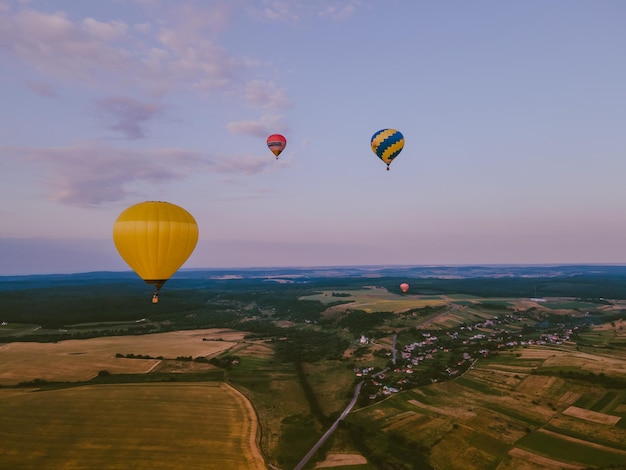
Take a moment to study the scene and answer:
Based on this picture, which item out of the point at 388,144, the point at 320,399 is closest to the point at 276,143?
the point at 388,144

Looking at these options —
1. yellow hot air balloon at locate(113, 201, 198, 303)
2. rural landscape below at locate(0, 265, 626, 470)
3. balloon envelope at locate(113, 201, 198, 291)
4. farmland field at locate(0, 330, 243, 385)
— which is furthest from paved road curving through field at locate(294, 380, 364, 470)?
farmland field at locate(0, 330, 243, 385)

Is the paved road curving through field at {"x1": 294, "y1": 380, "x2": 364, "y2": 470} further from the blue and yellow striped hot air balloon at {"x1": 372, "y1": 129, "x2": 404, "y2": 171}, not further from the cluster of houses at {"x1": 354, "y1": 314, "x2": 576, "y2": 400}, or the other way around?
the blue and yellow striped hot air balloon at {"x1": 372, "y1": 129, "x2": 404, "y2": 171}

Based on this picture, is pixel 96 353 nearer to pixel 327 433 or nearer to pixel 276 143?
pixel 327 433

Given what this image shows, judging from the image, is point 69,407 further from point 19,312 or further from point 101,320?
point 19,312

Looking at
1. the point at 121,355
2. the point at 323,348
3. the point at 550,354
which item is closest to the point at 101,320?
the point at 121,355

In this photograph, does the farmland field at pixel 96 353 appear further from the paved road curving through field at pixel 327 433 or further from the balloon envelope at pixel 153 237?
the balloon envelope at pixel 153 237

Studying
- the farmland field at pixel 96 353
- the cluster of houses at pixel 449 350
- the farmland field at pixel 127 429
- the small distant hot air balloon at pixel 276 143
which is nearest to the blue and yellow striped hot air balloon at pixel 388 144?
the small distant hot air balloon at pixel 276 143

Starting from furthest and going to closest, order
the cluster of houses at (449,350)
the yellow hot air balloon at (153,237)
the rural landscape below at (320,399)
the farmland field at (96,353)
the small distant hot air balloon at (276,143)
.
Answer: the farmland field at (96,353) < the cluster of houses at (449,350) < the small distant hot air balloon at (276,143) < the rural landscape below at (320,399) < the yellow hot air balloon at (153,237)
